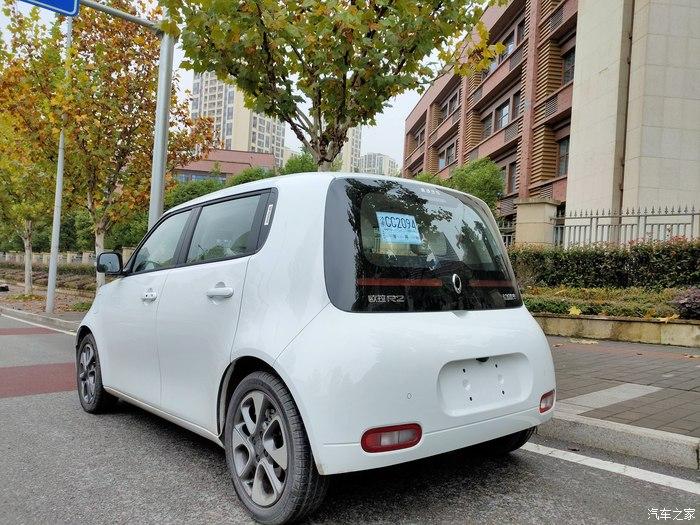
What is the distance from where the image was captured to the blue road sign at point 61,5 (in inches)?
295

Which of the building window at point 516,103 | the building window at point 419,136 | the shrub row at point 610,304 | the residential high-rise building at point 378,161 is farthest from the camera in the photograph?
the residential high-rise building at point 378,161

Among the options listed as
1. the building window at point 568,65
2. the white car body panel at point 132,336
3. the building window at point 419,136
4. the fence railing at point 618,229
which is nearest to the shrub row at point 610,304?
the fence railing at point 618,229

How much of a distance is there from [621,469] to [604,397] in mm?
1473

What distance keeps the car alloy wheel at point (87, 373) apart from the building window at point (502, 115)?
2660cm

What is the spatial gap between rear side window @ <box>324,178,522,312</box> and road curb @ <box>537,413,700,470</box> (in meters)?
1.36

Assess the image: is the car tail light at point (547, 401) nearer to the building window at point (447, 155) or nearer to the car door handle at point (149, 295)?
the car door handle at point (149, 295)

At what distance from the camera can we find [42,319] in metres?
13.3

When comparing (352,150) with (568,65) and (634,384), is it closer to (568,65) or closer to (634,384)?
(568,65)

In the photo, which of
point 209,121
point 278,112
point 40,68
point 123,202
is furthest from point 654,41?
point 40,68

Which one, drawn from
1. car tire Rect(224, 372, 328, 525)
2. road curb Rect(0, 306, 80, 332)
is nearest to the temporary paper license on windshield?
car tire Rect(224, 372, 328, 525)

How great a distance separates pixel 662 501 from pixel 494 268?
148cm

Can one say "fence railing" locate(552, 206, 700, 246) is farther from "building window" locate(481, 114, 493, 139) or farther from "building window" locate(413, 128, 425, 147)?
"building window" locate(413, 128, 425, 147)

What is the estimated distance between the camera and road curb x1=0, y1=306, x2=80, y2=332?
38.1 feet

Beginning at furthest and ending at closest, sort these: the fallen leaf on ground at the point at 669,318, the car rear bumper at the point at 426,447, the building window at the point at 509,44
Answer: the building window at the point at 509,44, the fallen leaf on ground at the point at 669,318, the car rear bumper at the point at 426,447
